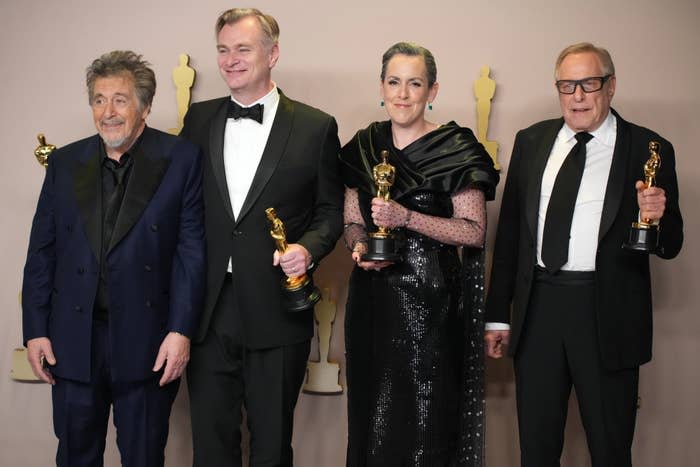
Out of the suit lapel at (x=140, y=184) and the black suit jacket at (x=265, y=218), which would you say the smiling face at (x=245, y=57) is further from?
the suit lapel at (x=140, y=184)

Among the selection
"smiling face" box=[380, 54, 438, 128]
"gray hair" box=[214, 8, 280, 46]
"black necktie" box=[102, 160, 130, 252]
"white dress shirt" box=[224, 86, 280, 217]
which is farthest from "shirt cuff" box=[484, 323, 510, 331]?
"black necktie" box=[102, 160, 130, 252]

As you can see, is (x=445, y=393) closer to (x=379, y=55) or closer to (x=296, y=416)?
(x=296, y=416)

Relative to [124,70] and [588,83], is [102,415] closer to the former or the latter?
[124,70]

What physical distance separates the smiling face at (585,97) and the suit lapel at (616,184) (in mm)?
128

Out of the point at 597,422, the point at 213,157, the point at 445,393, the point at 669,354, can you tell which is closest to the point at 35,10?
the point at 213,157

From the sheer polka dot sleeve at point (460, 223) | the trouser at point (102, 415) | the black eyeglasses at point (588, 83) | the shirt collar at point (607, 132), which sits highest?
the black eyeglasses at point (588, 83)

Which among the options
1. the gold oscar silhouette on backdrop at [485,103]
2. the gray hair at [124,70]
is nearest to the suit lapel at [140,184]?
the gray hair at [124,70]

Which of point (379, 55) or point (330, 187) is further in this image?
point (379, 55)

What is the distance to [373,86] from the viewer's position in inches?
168

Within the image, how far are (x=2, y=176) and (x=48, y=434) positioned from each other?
137 cm

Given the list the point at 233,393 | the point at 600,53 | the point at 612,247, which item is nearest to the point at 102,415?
the point at 233,393

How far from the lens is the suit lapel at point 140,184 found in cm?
304

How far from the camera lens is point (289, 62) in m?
4.29

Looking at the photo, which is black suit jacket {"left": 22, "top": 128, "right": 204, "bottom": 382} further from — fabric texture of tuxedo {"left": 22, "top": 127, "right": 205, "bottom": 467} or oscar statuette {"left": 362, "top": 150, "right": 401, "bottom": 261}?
oscar statuette {"left": 362, "top": 150, "right": 401, "bottom": 261}
